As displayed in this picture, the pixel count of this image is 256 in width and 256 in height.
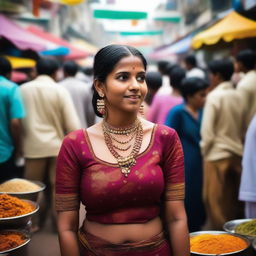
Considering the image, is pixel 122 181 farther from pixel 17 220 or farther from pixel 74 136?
pixel 17 220

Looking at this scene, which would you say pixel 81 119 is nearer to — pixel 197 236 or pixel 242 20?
pixel 242 20

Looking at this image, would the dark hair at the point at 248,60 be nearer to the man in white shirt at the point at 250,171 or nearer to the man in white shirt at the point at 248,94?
the man in white shirt at the point at 248,94

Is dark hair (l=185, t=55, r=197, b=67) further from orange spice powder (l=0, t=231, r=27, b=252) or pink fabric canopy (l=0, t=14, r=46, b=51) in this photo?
orange spice powder (l=0, t=231, r=27, b=252)

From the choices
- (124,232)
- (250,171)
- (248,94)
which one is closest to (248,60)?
(248,94)

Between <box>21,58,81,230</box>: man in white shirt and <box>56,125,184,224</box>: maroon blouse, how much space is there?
3.06 metres

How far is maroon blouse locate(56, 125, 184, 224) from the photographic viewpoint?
1.99 metres

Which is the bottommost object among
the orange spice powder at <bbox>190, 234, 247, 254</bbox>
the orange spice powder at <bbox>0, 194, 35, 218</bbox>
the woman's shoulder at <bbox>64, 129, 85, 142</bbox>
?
the orange spice powder at <bbox>190, 234, 247, 254</bbox>

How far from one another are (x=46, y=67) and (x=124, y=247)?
3.59 metres

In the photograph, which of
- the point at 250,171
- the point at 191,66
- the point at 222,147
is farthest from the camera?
the point at 191,66

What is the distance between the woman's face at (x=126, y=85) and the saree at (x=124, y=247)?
1.90 feet

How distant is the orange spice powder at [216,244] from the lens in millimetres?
2559

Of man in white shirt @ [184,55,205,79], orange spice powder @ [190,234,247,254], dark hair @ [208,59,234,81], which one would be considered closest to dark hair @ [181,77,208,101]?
dark hair @ [208,59,234,81]

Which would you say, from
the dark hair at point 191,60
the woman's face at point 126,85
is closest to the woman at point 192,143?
the woman's face at point 126,85

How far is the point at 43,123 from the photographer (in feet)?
16.8
